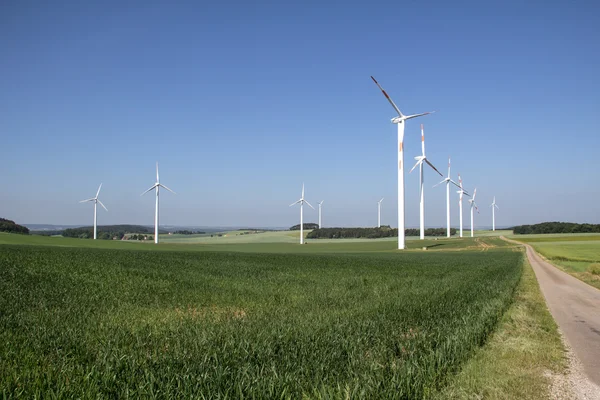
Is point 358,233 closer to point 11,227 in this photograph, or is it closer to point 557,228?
point 557,228

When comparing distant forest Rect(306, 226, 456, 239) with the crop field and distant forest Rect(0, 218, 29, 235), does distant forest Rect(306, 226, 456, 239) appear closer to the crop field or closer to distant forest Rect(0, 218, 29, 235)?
distant forest Rect(0, 218, 29, 235)

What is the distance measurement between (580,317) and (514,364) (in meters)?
8.35

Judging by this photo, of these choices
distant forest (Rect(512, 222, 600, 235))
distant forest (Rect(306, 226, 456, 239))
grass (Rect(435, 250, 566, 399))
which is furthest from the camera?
distant forest (Rect(306, 226, 456, 239))

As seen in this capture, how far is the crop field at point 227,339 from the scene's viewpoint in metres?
6.21

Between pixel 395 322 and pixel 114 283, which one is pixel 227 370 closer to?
pixel 395 322

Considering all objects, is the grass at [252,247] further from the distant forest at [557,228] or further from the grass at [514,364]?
the distant forest at [557,228]

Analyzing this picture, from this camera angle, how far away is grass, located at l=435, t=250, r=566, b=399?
7.04 metres

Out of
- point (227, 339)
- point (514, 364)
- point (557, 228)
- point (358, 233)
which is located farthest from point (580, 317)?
point (557, 228)

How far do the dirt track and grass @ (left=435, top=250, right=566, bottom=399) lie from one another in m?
0.41

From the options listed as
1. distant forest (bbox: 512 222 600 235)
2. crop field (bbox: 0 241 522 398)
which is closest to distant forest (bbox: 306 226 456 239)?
distant forest (bbox: 512 222 600 235)

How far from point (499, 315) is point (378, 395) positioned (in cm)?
927

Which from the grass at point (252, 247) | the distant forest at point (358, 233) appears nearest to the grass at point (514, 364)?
the grass at point (252, 247)

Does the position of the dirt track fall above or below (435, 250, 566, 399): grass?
below

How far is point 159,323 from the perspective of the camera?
11.1 m
